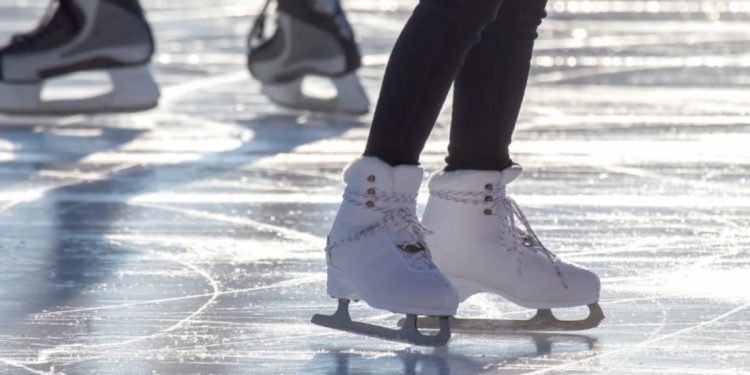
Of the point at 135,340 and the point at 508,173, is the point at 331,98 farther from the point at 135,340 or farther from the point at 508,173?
the point at 135,340

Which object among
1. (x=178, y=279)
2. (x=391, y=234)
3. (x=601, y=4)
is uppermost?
(x=391, y=234)

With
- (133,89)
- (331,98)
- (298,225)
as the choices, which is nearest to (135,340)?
(298,225)

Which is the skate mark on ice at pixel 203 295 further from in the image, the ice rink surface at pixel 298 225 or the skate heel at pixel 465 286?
the skate heel at pixel 465 286

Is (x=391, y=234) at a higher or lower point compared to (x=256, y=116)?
higher

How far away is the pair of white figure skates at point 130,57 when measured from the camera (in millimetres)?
5754

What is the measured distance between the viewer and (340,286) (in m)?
2.70

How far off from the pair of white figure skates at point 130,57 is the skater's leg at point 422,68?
325 centimetres

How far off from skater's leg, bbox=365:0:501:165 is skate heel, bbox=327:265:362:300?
19cm

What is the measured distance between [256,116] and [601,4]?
17.8ft

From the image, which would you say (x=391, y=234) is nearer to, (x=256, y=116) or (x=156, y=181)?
(x=156, y=181)

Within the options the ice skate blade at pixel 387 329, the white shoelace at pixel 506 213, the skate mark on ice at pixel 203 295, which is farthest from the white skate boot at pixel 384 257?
the skate mark on ice at pixel 203 295

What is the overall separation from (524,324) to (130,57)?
3.30m

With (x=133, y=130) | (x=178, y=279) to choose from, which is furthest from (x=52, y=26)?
(x=178, y=279)

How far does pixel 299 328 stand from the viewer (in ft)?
9.08
